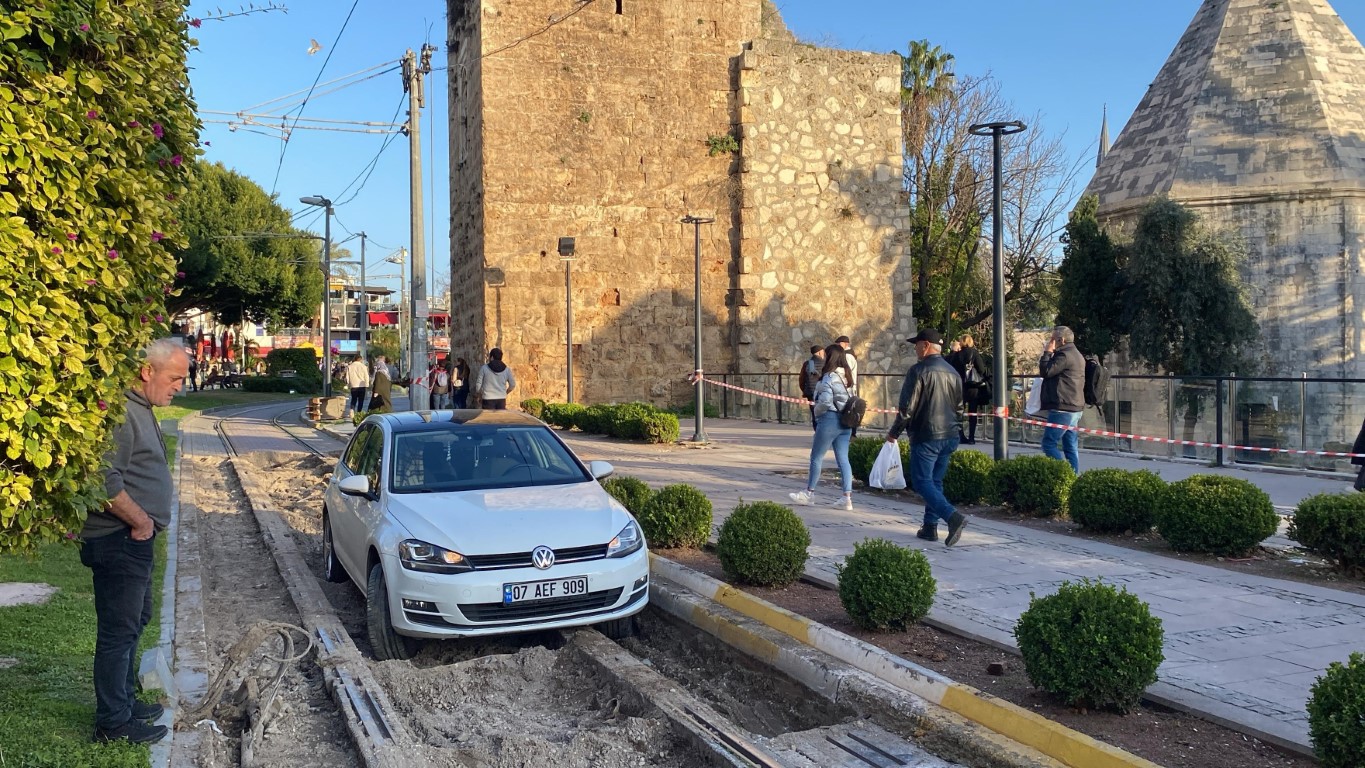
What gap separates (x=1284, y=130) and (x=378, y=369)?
2692 cm

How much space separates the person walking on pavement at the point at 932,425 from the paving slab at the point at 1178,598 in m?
0.35

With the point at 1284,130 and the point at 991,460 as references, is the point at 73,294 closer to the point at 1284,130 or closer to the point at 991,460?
the point at 991,460

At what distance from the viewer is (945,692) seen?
4801mm

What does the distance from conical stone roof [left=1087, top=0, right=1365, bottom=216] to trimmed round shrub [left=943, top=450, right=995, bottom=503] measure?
75.9 feet

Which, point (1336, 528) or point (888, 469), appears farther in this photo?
point (888, 469)

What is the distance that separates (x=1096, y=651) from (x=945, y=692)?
74cm

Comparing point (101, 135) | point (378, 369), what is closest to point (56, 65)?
point (101, 135)

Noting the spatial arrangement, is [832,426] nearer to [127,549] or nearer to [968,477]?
[968,477]

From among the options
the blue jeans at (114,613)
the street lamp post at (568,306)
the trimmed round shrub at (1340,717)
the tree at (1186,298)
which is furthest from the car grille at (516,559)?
the tree at (1186,298)

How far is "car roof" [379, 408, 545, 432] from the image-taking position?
7.37 metres

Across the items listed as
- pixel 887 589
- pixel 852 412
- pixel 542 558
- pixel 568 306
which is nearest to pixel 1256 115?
pixel 568 306

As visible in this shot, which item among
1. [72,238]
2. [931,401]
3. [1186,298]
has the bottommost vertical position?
[931,401]

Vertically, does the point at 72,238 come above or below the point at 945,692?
above

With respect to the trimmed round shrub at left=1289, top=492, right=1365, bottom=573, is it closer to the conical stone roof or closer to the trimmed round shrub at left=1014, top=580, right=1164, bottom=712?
the trimmed round shrub at left=1014, top=580, right=1164, bottom=712
